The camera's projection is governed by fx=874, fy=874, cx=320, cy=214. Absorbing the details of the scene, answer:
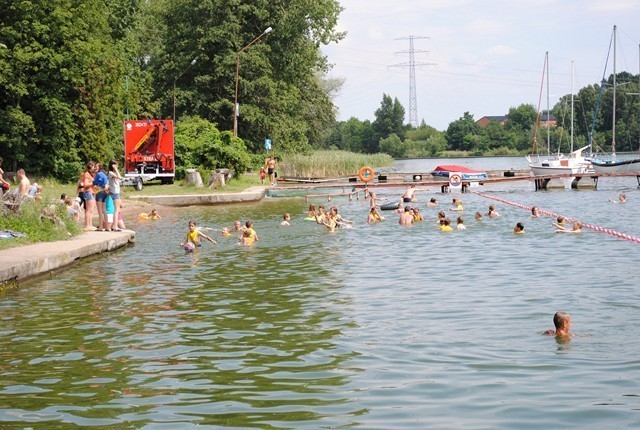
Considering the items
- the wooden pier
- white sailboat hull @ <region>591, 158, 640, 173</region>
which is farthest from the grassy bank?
white sailboat hull @ <region>591, 158, 640, 173</region>

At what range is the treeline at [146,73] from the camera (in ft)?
136

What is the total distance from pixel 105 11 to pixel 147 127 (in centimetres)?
1035

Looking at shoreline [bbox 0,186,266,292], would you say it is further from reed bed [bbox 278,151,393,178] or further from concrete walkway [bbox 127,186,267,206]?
reed bed [bbox 278,151,393,178]

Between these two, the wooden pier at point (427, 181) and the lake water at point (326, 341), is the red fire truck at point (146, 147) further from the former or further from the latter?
the lake water at point (326, 341)

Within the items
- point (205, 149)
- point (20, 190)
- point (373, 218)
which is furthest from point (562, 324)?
point (205, 149)

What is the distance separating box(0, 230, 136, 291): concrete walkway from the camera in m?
16.3

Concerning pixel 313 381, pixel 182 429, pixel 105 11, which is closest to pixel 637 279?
pixel 313 381

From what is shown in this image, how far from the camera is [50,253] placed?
18.6m

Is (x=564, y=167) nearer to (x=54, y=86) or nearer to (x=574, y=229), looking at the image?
(x=54, y=86)

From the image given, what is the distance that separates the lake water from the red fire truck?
74.9ft

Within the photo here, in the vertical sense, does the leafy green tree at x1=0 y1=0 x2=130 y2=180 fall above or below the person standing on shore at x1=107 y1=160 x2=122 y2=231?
above

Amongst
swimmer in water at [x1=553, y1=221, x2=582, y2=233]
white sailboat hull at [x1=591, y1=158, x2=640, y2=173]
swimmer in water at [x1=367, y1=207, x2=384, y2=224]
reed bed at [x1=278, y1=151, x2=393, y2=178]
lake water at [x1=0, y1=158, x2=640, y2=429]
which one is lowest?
lake water at [x1=0, y1=158, x2=640, y2=429]

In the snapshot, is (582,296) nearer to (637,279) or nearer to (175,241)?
(637,279)

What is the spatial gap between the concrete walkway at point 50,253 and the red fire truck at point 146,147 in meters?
21.6
